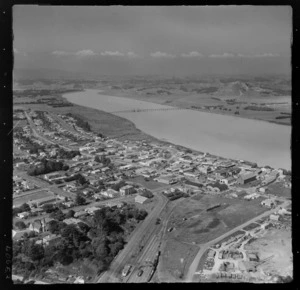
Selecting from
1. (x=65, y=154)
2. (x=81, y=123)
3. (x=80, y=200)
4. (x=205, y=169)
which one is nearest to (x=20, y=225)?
(x=80, y=200)

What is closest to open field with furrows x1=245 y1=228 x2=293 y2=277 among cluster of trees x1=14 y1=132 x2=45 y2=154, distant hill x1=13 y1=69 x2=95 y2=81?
cluster of trees x1=14 y1=132 x2=45 y2=154

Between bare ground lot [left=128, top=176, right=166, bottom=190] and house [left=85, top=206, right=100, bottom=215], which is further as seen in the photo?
bare ground lot [left=128, top=176, right=166, bottom=190]

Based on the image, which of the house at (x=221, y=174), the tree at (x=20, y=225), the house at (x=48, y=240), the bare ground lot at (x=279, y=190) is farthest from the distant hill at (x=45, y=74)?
the bare ground lot at (x=279, y=190)

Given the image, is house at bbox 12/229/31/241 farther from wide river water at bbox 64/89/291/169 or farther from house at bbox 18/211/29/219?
wide river water at bbox 64/89/291/169

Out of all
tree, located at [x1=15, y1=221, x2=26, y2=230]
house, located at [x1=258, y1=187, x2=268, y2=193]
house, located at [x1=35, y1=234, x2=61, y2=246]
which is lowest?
house, located at [x1=35, y1=234, x2=61, y2=246]

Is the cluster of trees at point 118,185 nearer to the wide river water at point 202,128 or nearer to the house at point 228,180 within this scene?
the wide river water at point 202,128

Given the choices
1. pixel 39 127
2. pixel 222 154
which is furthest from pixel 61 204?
pixel 222 154
